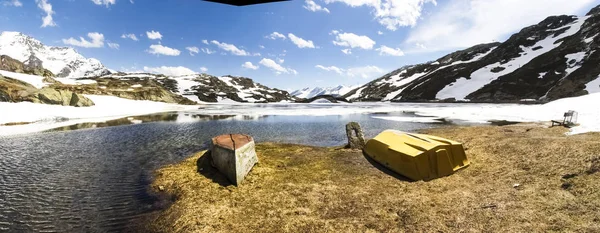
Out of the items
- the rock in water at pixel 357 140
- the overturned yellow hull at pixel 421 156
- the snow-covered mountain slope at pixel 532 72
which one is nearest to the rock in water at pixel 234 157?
the overturned yellow hull at pixel 421 156

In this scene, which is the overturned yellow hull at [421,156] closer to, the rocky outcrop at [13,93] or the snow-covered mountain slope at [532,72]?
the rocky outcrop at [13,93]

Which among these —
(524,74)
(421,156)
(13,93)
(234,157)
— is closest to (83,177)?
(234,157)

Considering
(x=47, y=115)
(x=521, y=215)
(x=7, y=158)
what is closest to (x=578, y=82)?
(x=521, y=215)

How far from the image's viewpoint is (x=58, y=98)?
62.8 metres

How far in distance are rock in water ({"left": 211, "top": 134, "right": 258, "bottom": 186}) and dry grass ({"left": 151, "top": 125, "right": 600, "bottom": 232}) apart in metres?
0.50

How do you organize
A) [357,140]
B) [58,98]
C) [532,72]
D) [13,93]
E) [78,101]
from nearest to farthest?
[357,140] < [13,93] < [58,98] < [78,101] < [532,72]

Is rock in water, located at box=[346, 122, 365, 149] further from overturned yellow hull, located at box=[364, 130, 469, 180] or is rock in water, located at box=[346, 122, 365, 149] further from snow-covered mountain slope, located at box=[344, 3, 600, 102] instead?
snow-covered mountain slope, located at box=[344, 3, 600, 102]

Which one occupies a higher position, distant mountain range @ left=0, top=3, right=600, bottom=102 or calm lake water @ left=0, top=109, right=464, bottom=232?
distant mountain range @ left=0, top=3, right=600, bottom=102

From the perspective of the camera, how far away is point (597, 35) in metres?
114

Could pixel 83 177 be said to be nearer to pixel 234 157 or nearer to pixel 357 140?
pixel 234 157

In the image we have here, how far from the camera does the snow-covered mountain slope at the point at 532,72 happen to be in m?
93.1

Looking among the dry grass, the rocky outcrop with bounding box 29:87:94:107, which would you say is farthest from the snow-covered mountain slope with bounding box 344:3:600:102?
the rocky outcrop with bounding box 29:87:94:107

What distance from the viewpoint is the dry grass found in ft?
31.8

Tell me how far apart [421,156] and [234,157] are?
377 inches
